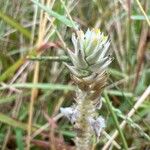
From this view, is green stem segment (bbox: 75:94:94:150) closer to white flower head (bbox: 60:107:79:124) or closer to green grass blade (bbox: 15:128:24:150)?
white flower head (bbox: 60:107:79:124)

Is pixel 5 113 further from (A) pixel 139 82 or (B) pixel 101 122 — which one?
(B) pixel 101 122

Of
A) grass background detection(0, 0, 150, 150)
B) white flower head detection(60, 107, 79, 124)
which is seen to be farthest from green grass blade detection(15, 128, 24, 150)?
white flower head detection(60, 107, 79, 124)

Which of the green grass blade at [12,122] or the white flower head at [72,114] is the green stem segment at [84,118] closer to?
the white flower head at [72,114]

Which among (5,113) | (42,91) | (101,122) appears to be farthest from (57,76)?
(101,122)

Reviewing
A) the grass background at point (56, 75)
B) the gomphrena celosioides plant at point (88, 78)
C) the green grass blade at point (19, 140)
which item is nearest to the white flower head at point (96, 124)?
the gomphrena celosioides plant at point (88, 78)

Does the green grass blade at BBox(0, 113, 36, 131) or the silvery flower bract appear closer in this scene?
the silvery flower bract

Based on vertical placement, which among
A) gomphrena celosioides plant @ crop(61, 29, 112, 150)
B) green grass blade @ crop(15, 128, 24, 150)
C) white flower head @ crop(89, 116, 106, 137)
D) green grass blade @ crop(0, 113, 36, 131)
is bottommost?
green grass blade @ crop(15, 128, 24, 150)

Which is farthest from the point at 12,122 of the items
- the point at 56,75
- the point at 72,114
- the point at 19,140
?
the point at 72,114
